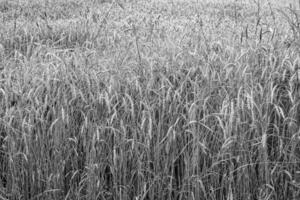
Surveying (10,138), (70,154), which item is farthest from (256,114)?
(10,138)

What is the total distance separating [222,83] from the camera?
9.27ft

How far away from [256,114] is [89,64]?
122cm

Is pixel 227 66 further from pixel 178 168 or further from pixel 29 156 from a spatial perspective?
pixel 29 156

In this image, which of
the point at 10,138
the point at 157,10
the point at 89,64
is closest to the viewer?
the point at 10,138

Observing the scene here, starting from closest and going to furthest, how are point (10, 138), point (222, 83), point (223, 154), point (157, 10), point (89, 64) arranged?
point (223, 154) < point (10, 138) < point (222, 83) < point (89, 64) < point (157, 10)

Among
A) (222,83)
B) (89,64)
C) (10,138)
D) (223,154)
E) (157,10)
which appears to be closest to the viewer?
(223,154)

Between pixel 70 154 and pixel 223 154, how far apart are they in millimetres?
883

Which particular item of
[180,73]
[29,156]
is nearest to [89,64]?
[180,73]

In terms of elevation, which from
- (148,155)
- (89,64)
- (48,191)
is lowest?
(48,191)

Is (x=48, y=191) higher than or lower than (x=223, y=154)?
lower

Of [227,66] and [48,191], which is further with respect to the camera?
[227,66]

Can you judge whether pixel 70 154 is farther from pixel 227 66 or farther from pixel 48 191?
pixel 227 66

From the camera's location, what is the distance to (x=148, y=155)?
2521mm

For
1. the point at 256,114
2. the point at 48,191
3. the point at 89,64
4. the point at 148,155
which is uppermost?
the point at 89,64
